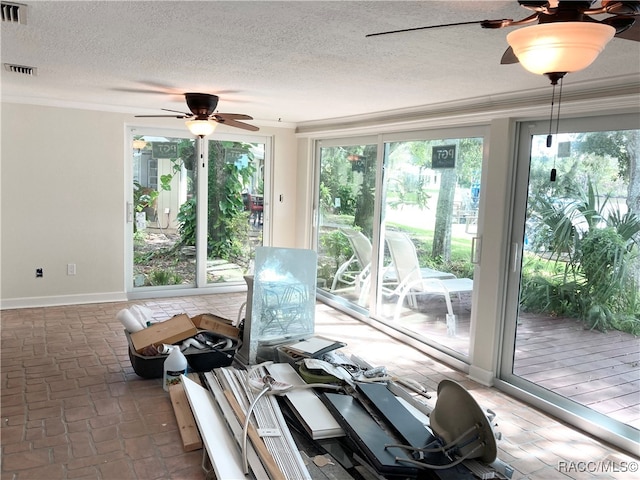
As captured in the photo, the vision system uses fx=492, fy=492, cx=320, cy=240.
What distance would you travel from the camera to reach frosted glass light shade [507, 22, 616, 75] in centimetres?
145

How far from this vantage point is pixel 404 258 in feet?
16.9

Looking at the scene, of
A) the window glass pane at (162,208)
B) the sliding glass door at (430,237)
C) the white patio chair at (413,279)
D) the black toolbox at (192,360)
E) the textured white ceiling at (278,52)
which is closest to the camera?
the textured white ceiling at (278,52)

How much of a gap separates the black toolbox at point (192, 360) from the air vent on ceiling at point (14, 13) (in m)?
2.34

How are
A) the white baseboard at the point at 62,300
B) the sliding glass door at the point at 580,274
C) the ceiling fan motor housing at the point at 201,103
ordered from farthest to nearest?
the white baseboard at the point at 62,300 → the ceiling fan motor housing at the point at 201,103 → the sliding glass door at the point at 580,274

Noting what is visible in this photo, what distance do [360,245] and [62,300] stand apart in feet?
11.7

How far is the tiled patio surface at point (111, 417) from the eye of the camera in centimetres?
276

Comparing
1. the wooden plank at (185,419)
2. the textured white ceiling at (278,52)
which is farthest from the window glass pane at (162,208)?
the wooden plank at (185,419)

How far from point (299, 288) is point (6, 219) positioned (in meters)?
3.54

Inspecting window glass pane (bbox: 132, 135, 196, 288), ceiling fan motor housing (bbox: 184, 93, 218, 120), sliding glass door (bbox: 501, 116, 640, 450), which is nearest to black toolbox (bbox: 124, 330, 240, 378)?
ceiling fan motor housing (bbox: 184, 93, 218, 120)

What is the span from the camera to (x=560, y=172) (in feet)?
11.8

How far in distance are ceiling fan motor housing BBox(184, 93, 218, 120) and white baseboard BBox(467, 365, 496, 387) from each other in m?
3.16

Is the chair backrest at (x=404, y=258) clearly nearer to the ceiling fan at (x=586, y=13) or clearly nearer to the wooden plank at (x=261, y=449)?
the wooden plank at (x=261, y=449)

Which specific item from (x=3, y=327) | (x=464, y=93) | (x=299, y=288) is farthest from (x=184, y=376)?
(x=464, y=93)

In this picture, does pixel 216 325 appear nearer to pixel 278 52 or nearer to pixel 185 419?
pixel 185 419
